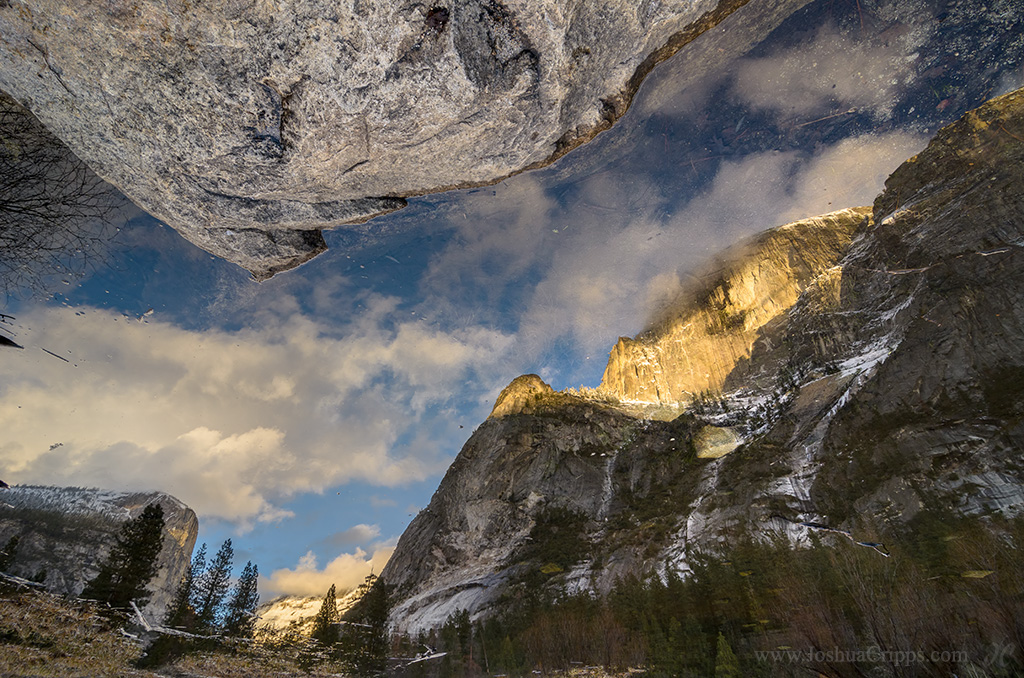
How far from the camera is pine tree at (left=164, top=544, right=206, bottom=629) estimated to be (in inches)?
1091

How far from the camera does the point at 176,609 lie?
28594 millimetres

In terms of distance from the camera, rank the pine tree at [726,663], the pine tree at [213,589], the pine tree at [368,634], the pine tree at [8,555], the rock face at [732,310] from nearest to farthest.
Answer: the pine tree at [726,663] → the pine tree at [8,555] → the pine tree at [213,589] → the pine tree at [368,634] → the rock face at [732,310]

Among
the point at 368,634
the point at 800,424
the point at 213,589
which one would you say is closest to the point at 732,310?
the point at 800,424

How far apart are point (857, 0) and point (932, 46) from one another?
4820mm

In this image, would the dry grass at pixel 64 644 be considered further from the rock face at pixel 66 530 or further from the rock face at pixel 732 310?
the rock face at pixel 732 310

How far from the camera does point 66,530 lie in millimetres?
30859

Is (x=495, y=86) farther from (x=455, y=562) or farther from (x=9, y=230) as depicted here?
(x=455, y=562)

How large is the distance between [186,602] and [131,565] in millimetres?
9990

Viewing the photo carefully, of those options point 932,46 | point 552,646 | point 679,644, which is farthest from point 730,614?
point 932,46

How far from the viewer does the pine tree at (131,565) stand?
68.8ft

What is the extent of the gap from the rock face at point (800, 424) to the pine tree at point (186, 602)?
76.7ft

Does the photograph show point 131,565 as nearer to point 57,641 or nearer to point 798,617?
point 57,641

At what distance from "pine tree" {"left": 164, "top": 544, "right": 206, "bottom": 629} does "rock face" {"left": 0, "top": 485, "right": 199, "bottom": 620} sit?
136cm

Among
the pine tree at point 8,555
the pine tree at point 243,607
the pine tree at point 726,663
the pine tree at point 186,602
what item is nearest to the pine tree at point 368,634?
the pine tree at point 243,607
